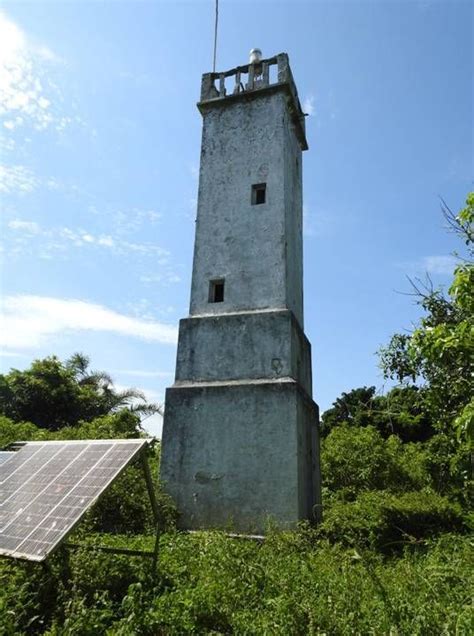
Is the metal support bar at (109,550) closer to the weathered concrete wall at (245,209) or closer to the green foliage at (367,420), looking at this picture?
the weathered concrete wall at (245,209)

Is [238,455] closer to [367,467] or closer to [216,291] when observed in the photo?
[216,291]

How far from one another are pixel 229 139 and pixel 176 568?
922 cm

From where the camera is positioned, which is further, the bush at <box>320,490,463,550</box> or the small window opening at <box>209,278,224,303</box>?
the small window opening at <box>209,278,224,303</box>

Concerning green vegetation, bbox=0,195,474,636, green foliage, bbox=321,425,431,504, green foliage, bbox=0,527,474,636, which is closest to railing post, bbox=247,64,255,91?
green vegetation, bbox=0,195,474,636

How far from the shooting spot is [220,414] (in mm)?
8625

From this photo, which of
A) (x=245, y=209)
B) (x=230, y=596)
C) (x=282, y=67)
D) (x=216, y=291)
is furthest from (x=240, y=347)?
(x=282, y=67)

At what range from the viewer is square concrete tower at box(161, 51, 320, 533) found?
8164 mm

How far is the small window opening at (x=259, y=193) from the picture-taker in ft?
34.3

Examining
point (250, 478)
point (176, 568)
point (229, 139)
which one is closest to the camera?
point (176, 568)

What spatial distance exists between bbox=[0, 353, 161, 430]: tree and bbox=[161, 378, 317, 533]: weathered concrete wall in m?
9.74

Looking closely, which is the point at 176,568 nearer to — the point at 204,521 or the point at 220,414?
the point at 204,521

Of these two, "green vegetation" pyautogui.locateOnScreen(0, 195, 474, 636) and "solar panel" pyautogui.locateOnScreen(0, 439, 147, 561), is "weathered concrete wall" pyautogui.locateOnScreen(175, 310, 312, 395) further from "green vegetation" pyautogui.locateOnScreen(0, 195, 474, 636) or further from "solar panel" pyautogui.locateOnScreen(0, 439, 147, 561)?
"solar panel" pyautogui.locateOnScreen(0, 439, 147, 561)

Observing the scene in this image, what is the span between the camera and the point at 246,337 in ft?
30.1

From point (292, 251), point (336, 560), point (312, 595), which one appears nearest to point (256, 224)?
point (292, 251)
